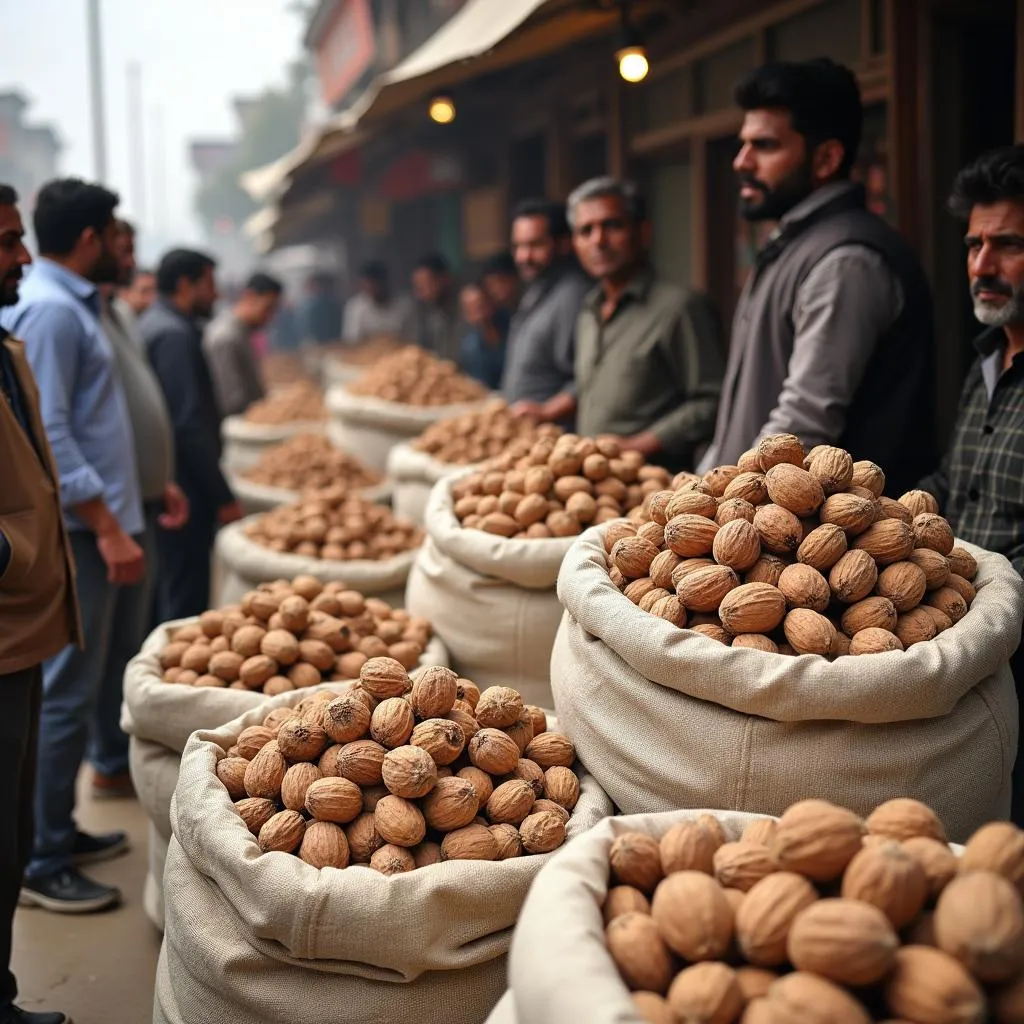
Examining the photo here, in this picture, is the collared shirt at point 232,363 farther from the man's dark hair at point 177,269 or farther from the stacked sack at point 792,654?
the stacked sack at point 792,654

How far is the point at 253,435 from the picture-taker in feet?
26.1

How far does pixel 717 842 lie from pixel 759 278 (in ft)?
6.65

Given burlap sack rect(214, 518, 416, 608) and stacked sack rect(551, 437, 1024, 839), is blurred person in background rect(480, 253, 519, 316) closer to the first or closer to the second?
burlap sack rect(214, 518, 416, 608)

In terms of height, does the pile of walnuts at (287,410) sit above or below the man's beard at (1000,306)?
below

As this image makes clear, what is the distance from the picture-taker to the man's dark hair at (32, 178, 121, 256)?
145 inches

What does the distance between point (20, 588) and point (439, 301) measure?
280 inches

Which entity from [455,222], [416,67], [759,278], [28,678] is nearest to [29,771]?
[28,678]

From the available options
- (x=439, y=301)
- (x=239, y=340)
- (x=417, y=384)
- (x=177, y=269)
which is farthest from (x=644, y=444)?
(x=439, y=301)

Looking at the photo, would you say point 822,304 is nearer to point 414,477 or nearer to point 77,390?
point 77,390

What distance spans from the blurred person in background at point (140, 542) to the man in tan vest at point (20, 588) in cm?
110

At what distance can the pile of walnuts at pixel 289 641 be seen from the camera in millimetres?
2920

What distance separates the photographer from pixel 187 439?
5.29m

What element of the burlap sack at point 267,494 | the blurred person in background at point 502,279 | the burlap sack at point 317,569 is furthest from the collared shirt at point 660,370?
the blurred person in background at point 502,279

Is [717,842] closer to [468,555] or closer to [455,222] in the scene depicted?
[468,555]
